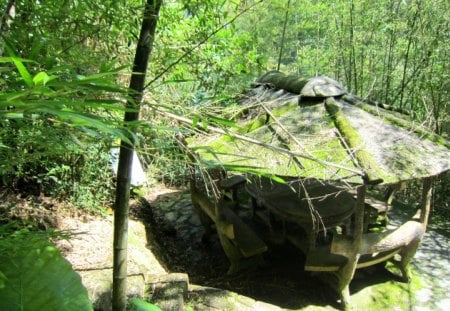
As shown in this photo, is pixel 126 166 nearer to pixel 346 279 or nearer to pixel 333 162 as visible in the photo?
pixel 333 162

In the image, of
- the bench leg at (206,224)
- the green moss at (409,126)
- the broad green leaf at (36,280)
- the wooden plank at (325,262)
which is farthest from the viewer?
the bench leg at (206,224)

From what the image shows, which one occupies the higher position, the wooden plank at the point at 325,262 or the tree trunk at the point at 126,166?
the tree trunk at the point at 126,166

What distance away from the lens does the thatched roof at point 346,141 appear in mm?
3516

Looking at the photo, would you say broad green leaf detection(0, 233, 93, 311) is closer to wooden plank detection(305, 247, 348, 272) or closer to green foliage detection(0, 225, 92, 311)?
green foliage detection(0, 225, 92, 311)

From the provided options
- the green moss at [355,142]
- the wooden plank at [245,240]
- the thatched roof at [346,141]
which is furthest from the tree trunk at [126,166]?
the wooden plank at [245,240]

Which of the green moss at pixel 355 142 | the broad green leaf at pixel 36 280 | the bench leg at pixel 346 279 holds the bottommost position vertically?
the bench leg at pixel 346 279

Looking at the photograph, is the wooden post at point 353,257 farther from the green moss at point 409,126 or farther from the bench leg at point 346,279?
the green moss at point 409,126

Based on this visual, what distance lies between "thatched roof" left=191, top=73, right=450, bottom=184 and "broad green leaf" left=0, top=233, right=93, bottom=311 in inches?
94.3

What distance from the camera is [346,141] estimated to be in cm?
386

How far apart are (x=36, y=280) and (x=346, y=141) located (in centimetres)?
335

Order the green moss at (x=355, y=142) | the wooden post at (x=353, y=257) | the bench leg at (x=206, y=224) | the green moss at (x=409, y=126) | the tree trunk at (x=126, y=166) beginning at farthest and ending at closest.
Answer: the bench leg at (x=206, y=224) → the green moss at (x=409, y=126) → the wooden post at (x=353, y=257) → the green moss at (x=355, y=142) → the tree trunk at (x=126, y=166)

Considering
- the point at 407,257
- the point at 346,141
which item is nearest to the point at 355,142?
the point at 346,141

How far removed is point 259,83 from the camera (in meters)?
6.75

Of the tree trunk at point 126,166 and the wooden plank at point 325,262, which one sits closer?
the tree trunk at point 126,166
